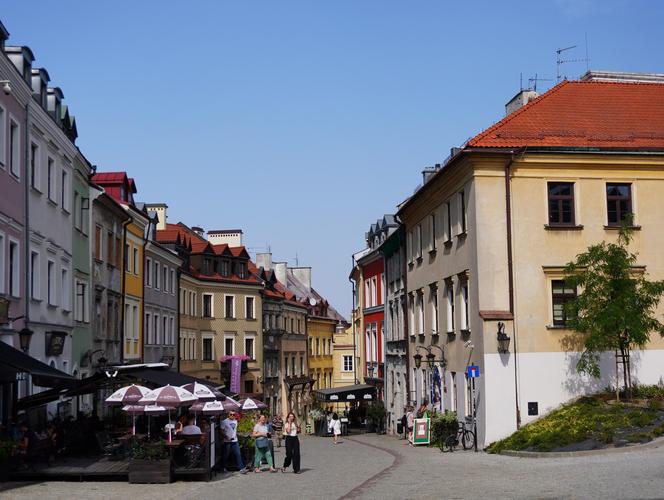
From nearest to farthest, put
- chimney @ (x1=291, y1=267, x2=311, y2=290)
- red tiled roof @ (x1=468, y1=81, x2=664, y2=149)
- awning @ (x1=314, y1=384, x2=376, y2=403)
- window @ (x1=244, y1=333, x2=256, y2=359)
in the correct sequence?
red tiled roof @ (x1=468, y1=81, x2=664, y2=149)
awning @ (x1=314, y1=384, x2=376, y2=403)
window @ (x1=244, y1=333, x2=256, y2=359)
chimney @ (x1=291, y1=267, x2=311, y2=290)

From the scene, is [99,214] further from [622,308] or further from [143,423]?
[622,308]

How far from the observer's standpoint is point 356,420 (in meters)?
61.4

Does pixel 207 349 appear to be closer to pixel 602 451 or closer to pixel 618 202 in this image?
pixel 618 202

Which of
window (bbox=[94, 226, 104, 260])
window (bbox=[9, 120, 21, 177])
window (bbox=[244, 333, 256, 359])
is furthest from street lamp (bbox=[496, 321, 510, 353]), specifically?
window (bbox=[244, 333, 256, 359])

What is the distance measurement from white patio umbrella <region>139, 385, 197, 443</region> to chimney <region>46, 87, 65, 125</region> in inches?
521

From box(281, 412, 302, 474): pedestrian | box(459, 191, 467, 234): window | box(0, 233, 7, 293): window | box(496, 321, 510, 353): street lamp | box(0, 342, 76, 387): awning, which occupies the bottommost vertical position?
box(281, 412, 302, 474): pedestrian

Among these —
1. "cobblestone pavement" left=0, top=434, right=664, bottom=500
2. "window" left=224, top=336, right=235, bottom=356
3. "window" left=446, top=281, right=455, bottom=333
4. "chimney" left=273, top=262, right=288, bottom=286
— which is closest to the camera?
"cobblestone pavement" left=0, top=434, right=664, bottom=500

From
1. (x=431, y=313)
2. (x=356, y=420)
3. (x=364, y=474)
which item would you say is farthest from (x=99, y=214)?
(x=356, y=420)

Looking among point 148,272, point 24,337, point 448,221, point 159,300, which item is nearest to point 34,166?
point 24,337

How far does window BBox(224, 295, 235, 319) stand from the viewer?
65188mm

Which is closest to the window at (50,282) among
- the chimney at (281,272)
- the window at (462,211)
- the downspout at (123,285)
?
the downspout at (123,285)

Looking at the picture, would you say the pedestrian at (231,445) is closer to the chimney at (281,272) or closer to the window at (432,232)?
the window at (432,232)

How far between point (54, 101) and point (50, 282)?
6.38 meters

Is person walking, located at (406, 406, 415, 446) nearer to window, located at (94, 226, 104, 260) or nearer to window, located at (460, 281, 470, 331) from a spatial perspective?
window, located at (460, 281, 470, 331)
